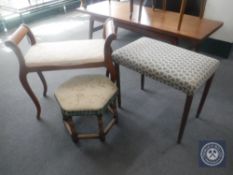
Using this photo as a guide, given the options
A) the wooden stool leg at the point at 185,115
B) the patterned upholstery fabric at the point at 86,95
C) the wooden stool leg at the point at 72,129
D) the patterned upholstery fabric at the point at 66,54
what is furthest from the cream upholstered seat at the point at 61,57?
the wooden stool leg at the point at 185,115

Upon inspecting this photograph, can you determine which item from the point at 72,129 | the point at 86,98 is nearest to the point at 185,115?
the point at 86,98

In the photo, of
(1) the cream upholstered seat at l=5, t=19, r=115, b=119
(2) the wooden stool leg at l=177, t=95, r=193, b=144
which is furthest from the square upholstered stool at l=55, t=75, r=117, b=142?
(2) the wooden stool leg at l=177, t=95, r=193, b=144

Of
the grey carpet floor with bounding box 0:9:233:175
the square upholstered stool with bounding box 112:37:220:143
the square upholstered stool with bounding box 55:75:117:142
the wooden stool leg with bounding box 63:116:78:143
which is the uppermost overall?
the square upholstered stool with bounding box 112:37:220:143

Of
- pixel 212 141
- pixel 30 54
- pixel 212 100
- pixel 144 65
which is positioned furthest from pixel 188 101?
pixel 30 54

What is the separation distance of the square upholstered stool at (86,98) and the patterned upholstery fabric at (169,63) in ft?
0.70

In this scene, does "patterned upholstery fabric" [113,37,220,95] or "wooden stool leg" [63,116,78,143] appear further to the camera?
"wooden stool leg" [63,116,78,143]

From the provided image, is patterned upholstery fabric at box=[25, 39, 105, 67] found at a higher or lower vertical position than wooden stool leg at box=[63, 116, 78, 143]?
higher

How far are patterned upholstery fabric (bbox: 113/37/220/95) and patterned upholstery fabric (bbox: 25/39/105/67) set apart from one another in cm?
16

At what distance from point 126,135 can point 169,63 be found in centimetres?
59

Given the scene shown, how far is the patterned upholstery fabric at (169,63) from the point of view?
3.64ft

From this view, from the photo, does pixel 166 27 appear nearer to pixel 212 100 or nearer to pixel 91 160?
pixel 212 100

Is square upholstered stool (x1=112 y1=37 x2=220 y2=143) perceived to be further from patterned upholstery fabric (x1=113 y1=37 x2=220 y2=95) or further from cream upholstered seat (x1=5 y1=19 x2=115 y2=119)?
cream upholstered seat (x1=5 y1=19 x2=115 y2=119)

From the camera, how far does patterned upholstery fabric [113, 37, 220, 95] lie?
1.11 metres

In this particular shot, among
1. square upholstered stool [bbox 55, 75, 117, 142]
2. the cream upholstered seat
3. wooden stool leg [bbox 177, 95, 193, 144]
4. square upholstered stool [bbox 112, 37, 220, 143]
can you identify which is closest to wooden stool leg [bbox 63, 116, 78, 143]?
square upholstered stool [bbox 55, 75, 117, 142]
